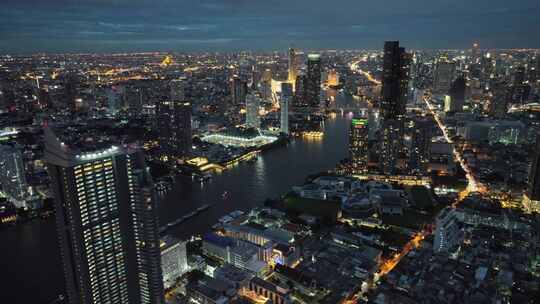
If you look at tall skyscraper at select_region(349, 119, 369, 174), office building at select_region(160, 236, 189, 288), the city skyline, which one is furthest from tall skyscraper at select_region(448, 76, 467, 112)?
office building at select_region(160, 236, 189, 288)

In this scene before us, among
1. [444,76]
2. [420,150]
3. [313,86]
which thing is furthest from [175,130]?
[444,76]

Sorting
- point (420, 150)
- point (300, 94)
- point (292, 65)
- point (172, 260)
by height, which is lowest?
point (172, 260)

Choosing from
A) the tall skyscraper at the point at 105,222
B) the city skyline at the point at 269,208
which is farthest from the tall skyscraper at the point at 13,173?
the tall skyscraper at the point at 105,222

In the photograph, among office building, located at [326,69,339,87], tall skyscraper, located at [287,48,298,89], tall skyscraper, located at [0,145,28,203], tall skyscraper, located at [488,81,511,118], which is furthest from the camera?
office building, located at [326,69,339,87]

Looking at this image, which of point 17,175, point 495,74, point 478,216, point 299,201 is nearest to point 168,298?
point 299,201

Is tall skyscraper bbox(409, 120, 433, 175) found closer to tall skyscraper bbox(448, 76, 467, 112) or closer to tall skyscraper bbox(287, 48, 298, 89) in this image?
tall skyscraper bbox(448, 76, 467, 112)

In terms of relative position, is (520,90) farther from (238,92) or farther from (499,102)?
(238,92)

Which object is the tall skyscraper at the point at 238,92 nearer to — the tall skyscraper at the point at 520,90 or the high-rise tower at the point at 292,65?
the high-rise tower at the point at 292,65

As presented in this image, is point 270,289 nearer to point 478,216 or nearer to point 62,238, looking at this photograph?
point 62,238
